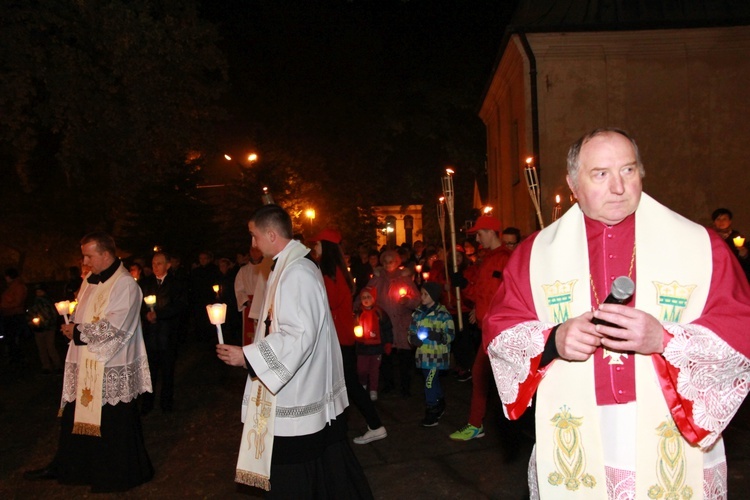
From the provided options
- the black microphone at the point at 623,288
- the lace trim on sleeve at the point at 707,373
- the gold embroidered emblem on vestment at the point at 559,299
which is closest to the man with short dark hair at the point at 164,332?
the gold embroidered emblem on vestment at the point at 559,299

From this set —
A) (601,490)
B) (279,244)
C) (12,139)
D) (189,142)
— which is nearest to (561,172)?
(189,142)

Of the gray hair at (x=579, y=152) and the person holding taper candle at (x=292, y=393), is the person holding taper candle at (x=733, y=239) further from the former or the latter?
the gray hair at (x=579, y=152)

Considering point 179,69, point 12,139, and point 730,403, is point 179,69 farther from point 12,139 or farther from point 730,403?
point 730,403

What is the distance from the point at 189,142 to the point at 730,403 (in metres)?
13.6

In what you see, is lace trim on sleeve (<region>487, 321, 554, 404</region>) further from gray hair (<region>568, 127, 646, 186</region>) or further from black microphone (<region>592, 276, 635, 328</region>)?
gray hair (<region>568, 127, 646, 186</region>)

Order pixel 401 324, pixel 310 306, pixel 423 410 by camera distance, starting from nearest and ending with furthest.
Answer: pixel 310 306 → pixel 423 410 → pixel 401 324

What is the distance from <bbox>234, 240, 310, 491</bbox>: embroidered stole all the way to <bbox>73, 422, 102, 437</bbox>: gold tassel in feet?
6.83

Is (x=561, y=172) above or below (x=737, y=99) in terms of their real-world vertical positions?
below

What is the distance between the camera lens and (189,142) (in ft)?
48.2

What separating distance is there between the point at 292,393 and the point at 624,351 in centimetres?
208

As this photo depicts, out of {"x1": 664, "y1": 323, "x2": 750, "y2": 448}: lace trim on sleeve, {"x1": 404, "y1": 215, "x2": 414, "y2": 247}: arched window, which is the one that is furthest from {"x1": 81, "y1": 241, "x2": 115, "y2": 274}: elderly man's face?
{"x1": 404, "y1": 215, "x2": 414, "y2": 247}: arched window

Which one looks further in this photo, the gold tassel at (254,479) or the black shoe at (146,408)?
the black shoe at (146,408)

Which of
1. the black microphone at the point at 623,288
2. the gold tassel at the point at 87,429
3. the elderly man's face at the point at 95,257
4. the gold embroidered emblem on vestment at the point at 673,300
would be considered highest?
the elderly man's face at the point at 95,257

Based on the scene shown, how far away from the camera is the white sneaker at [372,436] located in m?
6.67
